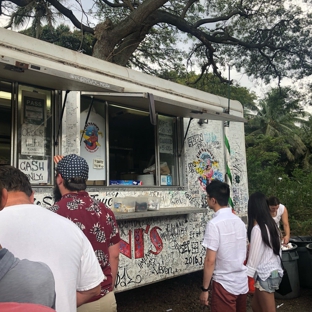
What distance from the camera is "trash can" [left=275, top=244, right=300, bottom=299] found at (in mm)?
6027

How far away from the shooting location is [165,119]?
19.5 ft

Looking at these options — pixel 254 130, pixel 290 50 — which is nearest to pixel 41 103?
pixel 290 50

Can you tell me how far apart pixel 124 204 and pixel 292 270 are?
327 centimetres

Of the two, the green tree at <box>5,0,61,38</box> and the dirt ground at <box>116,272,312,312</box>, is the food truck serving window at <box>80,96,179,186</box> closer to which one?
the dirt ground at <box>116,272,312,312</box>

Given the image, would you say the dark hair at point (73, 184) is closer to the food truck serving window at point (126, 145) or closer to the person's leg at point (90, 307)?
the person's leg at point (90, 307)

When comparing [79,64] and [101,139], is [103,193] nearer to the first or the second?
[101,139]

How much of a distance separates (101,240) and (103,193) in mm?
2317

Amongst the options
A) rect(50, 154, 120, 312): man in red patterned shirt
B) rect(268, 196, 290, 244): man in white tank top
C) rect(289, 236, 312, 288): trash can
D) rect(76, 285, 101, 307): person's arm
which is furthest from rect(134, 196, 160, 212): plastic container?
rect(289, 236, 312, 288): trash can

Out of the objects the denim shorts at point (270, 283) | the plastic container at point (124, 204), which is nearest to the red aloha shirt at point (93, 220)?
the denim shorts at point (270, 283)

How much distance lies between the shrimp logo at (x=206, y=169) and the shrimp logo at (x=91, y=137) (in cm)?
190

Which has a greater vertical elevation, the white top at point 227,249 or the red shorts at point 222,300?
the white top at point 227,249

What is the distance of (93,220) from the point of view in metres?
2.44

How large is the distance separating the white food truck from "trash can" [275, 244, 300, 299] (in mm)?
1022

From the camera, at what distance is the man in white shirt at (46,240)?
70.7 inches
